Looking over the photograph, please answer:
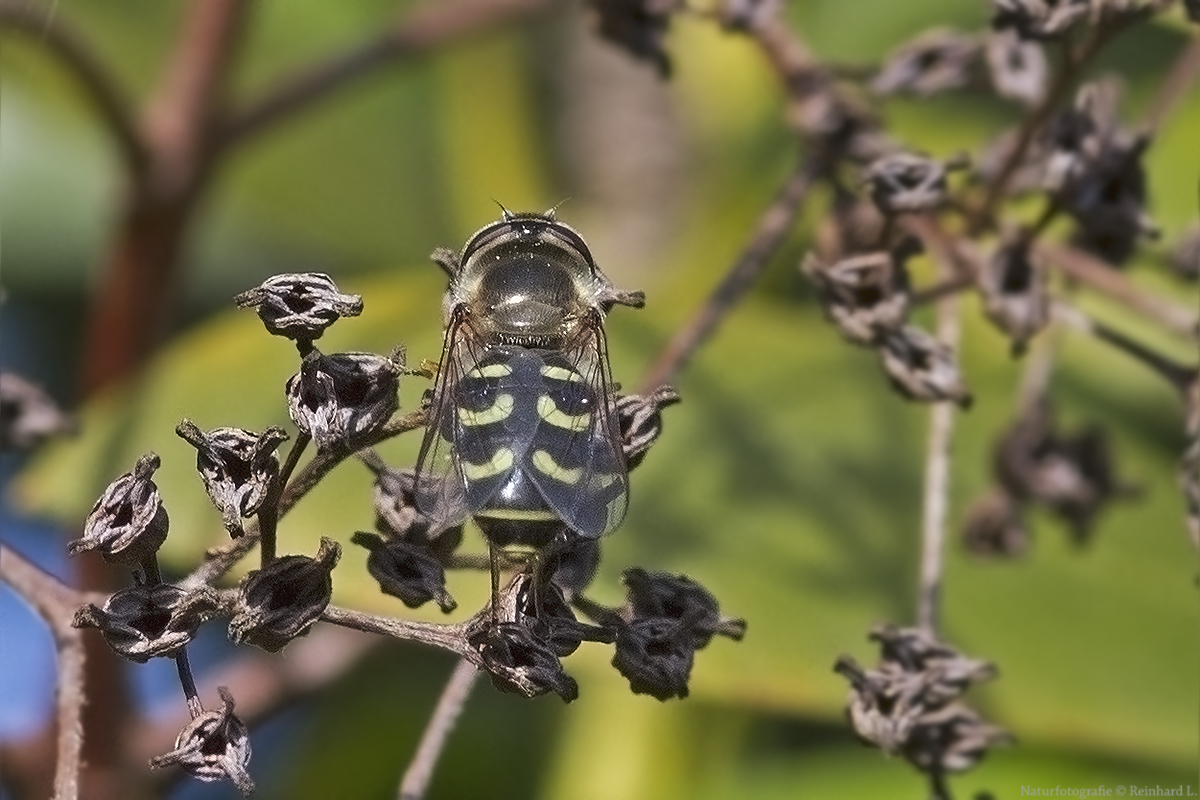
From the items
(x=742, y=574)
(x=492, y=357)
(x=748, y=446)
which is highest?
(x=748, y=446)

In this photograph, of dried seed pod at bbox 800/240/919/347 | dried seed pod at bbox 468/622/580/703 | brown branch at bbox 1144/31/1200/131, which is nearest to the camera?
dried seed pod at bbox 468/622/580/703

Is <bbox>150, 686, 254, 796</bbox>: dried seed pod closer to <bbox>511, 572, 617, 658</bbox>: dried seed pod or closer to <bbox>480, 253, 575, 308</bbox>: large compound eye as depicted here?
<bbox>511, 572, 617, 658</bbox>: dried seed pod

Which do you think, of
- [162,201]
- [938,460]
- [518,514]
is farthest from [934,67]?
[162,201]

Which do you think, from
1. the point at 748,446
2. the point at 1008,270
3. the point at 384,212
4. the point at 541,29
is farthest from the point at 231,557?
the point at 541,29

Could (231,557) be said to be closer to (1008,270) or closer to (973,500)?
(1008,270)

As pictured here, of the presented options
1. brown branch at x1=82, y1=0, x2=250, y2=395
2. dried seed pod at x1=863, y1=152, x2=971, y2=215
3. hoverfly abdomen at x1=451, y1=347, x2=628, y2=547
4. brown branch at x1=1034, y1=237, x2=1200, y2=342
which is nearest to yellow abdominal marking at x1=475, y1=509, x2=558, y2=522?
hoverfly abdomen at x1=451, y1=347, x2=628, y2=547

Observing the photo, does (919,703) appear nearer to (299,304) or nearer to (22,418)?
(299,304)

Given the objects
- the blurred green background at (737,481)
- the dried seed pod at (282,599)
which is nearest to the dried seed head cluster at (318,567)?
the dried seed pod at (282,599)
